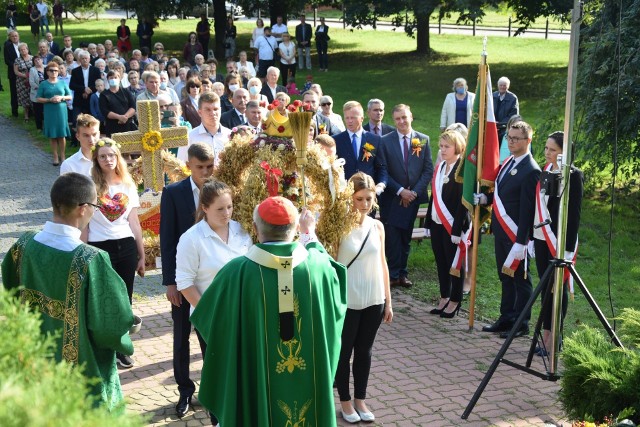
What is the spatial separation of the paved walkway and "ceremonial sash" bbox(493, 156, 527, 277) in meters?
0.82

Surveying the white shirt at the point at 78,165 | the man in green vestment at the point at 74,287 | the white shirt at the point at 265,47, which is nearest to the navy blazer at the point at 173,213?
the white shirt at the point at 78,165

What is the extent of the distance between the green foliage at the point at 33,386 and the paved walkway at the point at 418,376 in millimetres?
3120

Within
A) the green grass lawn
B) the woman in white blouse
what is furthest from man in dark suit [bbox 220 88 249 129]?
the woman in white blouse

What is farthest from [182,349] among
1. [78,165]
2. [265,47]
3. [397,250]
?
[265,47]

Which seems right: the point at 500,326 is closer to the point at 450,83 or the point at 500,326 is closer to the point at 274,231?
the point at 274,231

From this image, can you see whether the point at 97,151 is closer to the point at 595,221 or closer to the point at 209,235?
the point at 209,235

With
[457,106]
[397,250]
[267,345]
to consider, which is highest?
[457,106]

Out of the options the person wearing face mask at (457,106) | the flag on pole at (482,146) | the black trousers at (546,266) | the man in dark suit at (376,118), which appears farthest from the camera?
the person wearing face mask at (457,106)

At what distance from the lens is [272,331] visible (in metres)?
5.45

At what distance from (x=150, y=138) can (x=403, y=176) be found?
3271 mm

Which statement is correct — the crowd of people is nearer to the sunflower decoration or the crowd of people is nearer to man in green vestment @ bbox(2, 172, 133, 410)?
man in green vestment @ bbox(2, 172, 133, 410)

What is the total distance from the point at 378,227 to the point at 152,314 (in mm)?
3686

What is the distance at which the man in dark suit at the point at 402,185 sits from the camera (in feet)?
35.6

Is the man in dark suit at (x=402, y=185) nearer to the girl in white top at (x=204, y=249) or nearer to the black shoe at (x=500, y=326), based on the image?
the black shoe at (x=500, y=326)
